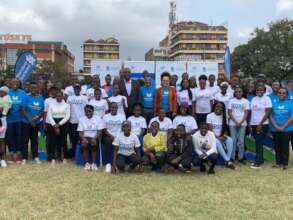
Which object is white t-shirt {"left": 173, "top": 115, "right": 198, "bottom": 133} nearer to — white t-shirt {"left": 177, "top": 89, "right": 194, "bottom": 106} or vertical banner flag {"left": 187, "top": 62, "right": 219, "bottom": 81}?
white t-shirt {"left": 177, "top": 89, "right": 194, "bottom": 106}

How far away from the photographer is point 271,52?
48.6m

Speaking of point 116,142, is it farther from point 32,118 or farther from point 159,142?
point 32,118

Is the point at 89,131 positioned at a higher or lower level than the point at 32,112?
lower

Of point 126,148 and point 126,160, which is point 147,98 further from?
point 126,160

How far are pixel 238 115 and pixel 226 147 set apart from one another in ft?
2.60

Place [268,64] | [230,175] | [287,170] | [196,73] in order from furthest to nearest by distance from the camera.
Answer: [268,64] < [196,73] < [287,170] < [230,175]

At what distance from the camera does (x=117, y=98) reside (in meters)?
9.72

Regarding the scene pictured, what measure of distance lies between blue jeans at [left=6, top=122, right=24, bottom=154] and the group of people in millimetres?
23

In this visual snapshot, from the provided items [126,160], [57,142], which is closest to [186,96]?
[126,160]

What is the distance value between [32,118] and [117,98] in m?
2.10

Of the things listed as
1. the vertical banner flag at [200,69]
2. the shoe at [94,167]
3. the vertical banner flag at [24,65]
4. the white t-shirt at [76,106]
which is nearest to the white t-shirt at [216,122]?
the shoe at [94,167]

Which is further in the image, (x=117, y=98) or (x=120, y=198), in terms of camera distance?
(x=117, y=98)

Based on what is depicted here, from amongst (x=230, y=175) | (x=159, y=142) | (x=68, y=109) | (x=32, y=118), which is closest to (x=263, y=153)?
(x=230, y=175)

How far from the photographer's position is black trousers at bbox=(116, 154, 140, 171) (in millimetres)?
8656
